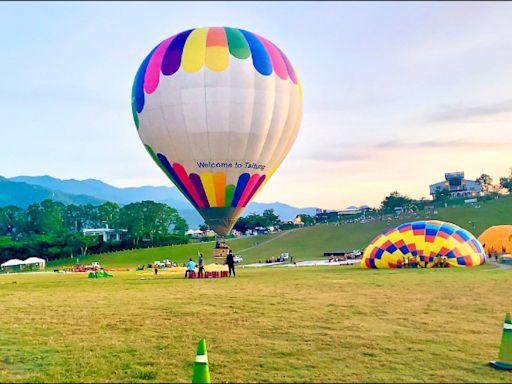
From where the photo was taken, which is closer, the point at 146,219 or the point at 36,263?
the point at 36,263

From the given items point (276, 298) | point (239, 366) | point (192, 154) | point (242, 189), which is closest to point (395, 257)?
point (242, 189)

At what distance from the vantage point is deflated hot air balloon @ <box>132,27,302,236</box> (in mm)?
31438

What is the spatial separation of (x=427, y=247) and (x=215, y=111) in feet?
49.3

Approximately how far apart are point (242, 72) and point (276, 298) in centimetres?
1929

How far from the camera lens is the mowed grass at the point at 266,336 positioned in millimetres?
7641

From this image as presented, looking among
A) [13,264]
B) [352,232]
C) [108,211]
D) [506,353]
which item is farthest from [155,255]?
[506,353]

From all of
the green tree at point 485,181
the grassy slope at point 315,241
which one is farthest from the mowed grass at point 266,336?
the green tree at point 485,181

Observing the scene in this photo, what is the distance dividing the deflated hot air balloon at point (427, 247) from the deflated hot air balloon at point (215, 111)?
31.4 feet

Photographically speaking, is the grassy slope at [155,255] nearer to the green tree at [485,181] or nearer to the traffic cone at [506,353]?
the traffic cone at [506,353]

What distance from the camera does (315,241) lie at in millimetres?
83500

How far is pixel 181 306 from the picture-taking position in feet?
47.0

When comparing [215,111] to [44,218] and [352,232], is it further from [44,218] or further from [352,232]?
[44,218]

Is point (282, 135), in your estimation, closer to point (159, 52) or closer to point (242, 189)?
point (242, 189)

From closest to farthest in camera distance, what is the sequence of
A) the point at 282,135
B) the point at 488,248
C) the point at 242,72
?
1. the point at 242,72
2. the point at 282,135
3. the point at 488,248
